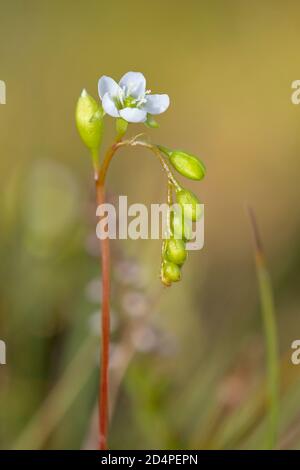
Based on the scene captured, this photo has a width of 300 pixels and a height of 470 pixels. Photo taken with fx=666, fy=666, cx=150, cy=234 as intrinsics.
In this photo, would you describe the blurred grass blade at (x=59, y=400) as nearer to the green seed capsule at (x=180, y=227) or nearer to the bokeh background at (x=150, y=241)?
the bokeh background at (x=150, y=241)

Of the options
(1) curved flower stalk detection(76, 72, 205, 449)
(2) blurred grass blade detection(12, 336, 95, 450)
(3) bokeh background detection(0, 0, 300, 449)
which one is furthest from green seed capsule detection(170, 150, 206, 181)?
(2) blurred grass blade detection(12, 336, 95, 450)

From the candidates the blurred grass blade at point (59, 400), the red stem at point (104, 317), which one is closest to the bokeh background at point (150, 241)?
the blurred grass blade at point (59, 400)

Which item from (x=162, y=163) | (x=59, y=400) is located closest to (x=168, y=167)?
(x=162, y=163)

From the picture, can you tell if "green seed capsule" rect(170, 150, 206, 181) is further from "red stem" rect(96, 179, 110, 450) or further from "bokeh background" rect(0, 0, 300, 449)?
"bokeh background" rect(0, 0, 300, 449)

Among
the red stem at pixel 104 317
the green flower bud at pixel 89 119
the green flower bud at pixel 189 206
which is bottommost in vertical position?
the red stem at pixel 104 317

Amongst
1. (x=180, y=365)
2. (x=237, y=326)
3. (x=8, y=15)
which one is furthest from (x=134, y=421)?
(x=8, y=15)

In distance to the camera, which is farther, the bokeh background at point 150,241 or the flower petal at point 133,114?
the bokeh background at point 150,241
